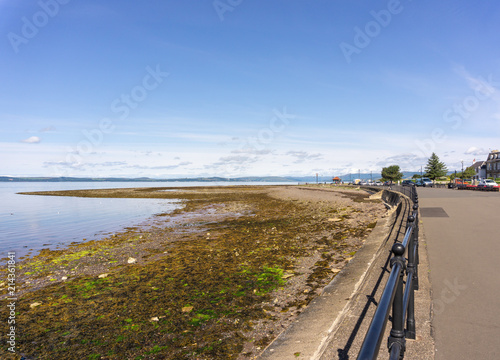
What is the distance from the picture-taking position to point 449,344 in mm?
3510

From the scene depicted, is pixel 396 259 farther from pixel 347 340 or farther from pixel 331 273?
pixel 331 273

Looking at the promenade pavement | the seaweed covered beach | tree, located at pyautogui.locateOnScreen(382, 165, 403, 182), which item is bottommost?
the seaweed covered beach

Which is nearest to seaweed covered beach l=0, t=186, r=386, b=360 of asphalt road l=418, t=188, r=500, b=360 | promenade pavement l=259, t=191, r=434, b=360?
promenade pavement l=259, t=191, r=434, b=360

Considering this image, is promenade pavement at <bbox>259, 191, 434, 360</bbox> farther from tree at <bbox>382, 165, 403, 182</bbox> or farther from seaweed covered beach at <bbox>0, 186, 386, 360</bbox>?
tree at <bbox>382, 165, 403, 182</bbox>

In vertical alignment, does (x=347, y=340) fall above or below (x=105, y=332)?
above

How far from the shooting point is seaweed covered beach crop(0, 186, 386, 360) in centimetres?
483

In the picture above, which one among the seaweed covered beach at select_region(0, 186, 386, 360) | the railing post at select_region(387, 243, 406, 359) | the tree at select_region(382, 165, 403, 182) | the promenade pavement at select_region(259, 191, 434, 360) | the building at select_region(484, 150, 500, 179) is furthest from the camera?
the tree at select_region(382, 165, 403, 182)

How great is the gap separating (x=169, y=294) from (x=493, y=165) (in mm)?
118418

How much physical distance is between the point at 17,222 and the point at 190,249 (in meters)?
17.9

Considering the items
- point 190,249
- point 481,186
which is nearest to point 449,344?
point 190,249

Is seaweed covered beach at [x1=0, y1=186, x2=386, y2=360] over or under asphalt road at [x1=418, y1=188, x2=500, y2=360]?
under

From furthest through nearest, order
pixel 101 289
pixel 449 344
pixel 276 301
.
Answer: pixel 101 289 → pixel 276 301 → pixel 449 344

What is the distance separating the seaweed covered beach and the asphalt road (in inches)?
92.2

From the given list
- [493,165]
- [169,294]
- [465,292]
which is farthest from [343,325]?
[493,165]
